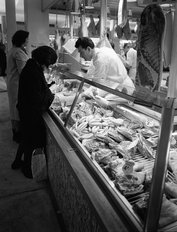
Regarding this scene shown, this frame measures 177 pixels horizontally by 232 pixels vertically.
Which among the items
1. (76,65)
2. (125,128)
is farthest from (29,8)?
(125,128)

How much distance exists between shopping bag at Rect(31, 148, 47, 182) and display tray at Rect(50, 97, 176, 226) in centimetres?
90

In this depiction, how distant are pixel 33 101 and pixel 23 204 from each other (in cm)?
132

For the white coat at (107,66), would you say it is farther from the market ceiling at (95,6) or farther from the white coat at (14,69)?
Answer: the white coat at (14,69)

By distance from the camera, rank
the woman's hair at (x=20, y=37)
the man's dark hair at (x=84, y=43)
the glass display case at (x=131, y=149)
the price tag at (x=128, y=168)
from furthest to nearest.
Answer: the woman's hair at (x=20, y=37)
the man's dark hair at (x=84, y=43)
the price tag at (x=128, y=168)
the glass display case at (x=131, y=149)

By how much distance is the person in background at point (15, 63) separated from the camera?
4109 millimetres

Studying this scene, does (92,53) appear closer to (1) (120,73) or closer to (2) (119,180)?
(1) (120,73)

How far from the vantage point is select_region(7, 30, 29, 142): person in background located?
13.5 ft

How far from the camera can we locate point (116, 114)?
271cm

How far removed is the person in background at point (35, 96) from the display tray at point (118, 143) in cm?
53

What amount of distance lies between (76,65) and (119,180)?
4.03m

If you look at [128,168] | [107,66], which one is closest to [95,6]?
[107,66]

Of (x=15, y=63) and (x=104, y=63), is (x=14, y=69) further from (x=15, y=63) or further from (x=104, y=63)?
(x=104, y=63)

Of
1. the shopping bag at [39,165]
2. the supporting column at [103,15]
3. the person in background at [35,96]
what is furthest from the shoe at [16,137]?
the supporting column at [103,15]

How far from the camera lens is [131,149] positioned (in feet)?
6.51
